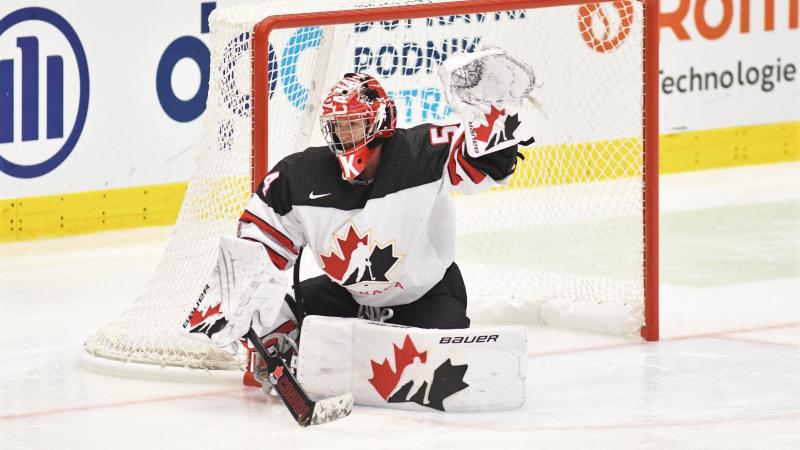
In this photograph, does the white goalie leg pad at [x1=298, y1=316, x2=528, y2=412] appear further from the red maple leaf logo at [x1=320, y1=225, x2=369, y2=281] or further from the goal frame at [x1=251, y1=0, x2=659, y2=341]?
the goal frame at [x1=251, y1=0, x2=659, y2=341]

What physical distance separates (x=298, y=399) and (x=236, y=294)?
1.08 feet

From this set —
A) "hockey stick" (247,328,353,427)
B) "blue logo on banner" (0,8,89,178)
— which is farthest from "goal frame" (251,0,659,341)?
"blue logo on banner" (0,8,89,178)

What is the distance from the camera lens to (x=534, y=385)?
504 cm

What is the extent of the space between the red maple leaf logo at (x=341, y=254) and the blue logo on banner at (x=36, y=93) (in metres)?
2.93

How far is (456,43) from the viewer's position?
21.4 feet

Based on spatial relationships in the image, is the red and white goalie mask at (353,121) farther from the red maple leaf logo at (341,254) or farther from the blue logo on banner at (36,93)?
the blue logo on banner at (36,93)

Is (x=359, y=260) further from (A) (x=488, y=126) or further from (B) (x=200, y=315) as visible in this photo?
(A) (x=488, y=126)

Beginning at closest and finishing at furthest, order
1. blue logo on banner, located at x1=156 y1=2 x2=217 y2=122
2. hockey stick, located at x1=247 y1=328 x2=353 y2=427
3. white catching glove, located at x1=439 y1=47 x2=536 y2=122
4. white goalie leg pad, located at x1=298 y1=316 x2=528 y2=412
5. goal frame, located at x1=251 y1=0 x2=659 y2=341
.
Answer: white catching glove, located at x1=439 y1=47 x2=536 y2=122 < hockey stick, located at x1=247 y1=328 x2=353 y2=427 < white goalie leg pad, located at x1=298 y1=316 x2=528 y2=412 < goal frame, located at x1=251 y1=0 x2=659 y2=341 < blue logo on banner, located at x1=156 y1=2 x2=217 y2=122

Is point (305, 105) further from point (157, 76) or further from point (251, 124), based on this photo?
point (157, 76)

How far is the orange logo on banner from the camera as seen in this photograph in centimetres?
630

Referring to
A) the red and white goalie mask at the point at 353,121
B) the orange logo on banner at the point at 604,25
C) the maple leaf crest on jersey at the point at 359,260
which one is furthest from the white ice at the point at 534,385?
the orange logo on banner at the point at 604,25

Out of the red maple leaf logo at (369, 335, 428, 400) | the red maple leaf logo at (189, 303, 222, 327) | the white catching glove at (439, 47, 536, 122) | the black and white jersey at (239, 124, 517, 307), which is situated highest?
the white catching glove at (439, 47, 536, 122)

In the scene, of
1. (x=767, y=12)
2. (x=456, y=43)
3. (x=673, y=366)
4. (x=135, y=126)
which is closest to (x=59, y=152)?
(x=135, y=126)

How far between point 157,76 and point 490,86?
11.8 ft
